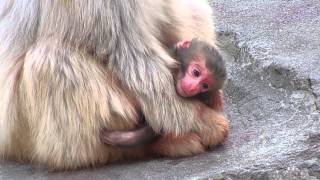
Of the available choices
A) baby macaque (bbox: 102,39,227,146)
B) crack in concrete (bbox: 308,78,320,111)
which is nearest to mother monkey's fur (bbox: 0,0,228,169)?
baby macaque (bbox: 102,39,227,146)

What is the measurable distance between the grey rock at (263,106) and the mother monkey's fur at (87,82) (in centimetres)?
12

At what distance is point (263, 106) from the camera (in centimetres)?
454

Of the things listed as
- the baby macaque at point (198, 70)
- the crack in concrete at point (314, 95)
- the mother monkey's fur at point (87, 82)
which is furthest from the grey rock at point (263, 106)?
the baby macaque at point (198, 70)

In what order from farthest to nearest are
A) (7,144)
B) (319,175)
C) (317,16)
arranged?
(317,16) → (7,144) → (319,175)

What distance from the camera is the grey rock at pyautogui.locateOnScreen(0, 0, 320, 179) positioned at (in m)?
3.93

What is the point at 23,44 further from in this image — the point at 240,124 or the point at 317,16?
the point at 317,16

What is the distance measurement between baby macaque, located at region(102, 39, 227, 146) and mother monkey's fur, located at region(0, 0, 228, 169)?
0.04 meters

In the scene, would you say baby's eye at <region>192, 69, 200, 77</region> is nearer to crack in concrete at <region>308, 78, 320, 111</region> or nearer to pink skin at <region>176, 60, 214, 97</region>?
pink skin at <region>176, 60, 214, 97</region>

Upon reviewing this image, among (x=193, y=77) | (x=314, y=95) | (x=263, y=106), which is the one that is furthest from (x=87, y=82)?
(x=314, y=95)

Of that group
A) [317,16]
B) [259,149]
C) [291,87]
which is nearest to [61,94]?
[259,149]

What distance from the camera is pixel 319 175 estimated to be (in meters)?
3.88

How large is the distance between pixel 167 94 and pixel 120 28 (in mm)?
345

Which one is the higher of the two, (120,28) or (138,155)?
(120,28)

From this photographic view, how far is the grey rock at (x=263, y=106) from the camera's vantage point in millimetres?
3934
